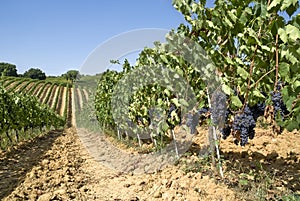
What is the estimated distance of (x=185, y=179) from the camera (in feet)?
16.1

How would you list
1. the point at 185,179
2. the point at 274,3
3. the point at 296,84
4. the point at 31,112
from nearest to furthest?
1. the point at 274,3
2. the point at 296,84
3. the point at 185,179
4. the point at 31,112

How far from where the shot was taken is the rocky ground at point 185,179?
13.8ft

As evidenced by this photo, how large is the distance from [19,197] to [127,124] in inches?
288

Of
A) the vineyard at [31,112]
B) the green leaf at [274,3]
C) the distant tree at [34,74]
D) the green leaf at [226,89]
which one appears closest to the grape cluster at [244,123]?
the green leaf at [226,89]

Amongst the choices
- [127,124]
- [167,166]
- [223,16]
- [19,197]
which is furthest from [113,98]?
[223,16]

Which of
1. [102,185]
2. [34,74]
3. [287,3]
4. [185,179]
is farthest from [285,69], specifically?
[34,74]

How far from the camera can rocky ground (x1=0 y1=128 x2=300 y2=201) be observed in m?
4.20

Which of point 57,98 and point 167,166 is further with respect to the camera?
point 57,98

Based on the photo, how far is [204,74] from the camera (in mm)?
4547

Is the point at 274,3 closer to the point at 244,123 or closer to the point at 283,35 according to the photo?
the point at 283,35

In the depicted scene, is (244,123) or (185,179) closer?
(244,123)

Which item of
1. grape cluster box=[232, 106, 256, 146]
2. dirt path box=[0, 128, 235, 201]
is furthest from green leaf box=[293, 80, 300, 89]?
dirt path box=[0, 128, 235, 201]

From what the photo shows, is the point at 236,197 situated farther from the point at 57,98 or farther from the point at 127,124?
the point at 57,98

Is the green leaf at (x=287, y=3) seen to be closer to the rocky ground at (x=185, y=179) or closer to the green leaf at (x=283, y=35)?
the green leaf at (x=283, y=35)
